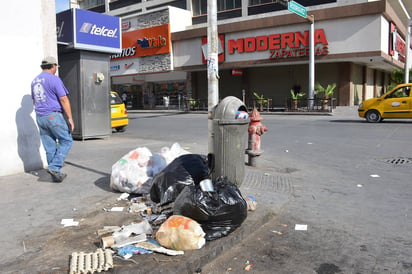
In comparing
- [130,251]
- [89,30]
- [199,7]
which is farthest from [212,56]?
[199,7]

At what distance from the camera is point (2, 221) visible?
161 inches

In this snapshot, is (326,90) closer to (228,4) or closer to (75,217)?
(228,4)

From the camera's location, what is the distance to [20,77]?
616cm

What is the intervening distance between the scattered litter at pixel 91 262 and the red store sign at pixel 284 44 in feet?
81.0

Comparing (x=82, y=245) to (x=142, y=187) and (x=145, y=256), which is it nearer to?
(x=145, y=256)

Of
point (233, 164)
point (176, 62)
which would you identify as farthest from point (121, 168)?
point (176, 62)

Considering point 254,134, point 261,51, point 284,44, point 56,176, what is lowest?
point 56,176

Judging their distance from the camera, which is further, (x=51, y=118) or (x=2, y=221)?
(x=51, y=118)

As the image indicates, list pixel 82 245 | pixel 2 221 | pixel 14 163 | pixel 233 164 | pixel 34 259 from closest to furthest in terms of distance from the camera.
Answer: pixel 34 259
pixel 82 245
pixel 2 221
pixel 233 164
pixel 14 163

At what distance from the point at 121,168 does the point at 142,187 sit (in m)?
0.42

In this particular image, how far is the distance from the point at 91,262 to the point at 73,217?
4.26 feet

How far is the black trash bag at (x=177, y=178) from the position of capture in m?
4.48

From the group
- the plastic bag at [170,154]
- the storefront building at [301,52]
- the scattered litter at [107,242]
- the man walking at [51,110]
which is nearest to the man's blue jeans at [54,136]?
the man walking at [51,110]

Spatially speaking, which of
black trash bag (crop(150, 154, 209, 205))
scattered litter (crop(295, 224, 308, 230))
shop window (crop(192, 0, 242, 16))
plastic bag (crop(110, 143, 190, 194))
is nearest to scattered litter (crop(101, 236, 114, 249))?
black trash bag (crop(150, 154, 209, 205))
